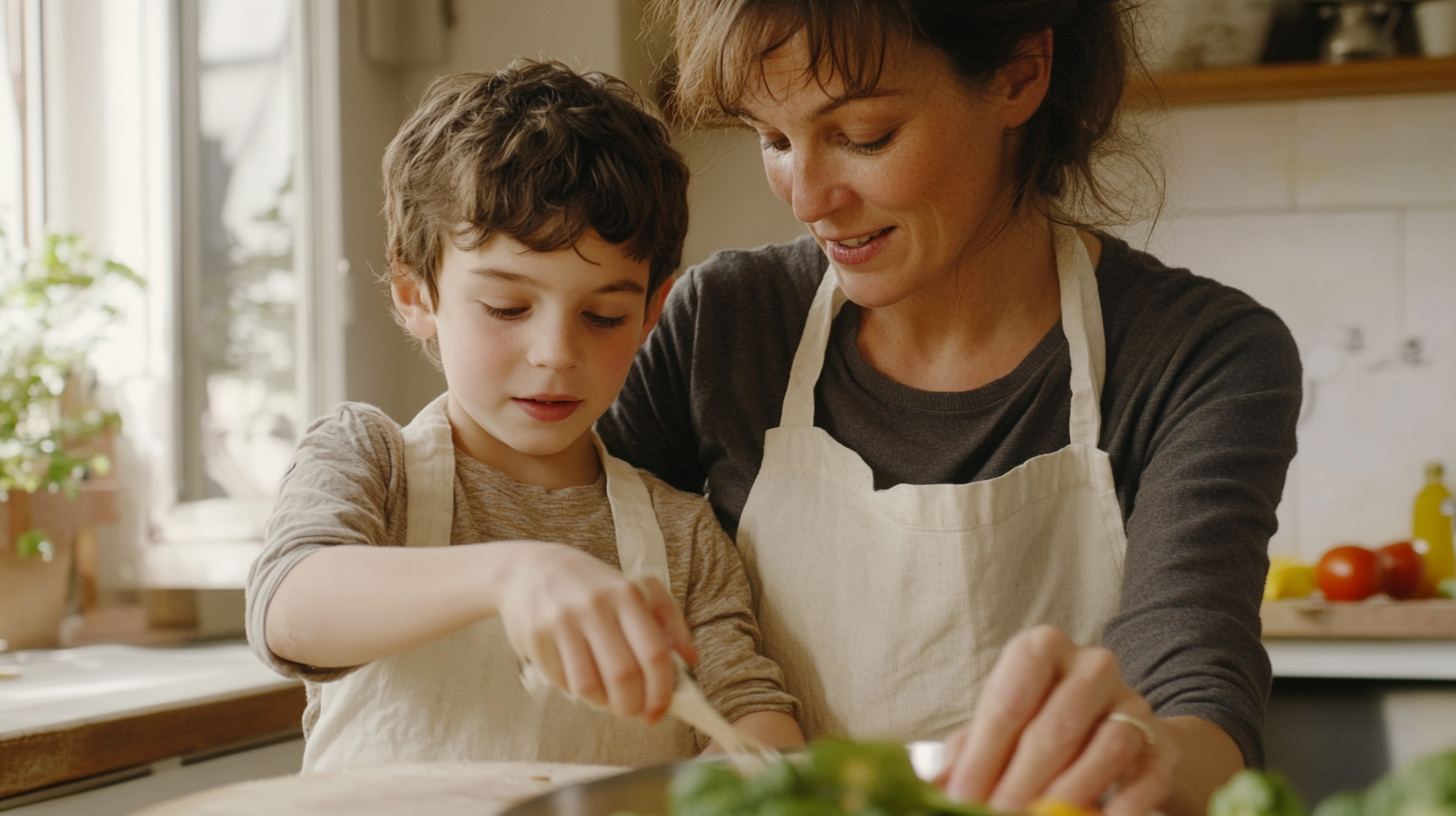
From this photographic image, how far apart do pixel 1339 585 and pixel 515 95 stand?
1602mm

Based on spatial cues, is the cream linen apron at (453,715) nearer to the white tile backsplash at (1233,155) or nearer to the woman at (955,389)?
the woman at (955,389)

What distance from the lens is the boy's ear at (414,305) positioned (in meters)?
1.07

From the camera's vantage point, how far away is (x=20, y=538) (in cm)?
162

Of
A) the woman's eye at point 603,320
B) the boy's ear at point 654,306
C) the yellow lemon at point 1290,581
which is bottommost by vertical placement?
the yellow lemon at point 1290,581

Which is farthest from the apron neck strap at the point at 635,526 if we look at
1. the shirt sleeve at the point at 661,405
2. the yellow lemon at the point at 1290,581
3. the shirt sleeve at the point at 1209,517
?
the yellow lemon at the point at 1290,581

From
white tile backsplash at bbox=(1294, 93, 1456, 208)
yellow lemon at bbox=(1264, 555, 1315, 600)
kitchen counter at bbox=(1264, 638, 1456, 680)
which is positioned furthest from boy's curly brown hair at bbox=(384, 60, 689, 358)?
white tile backsplash at bbox=(1294, 93, 1456, 208)

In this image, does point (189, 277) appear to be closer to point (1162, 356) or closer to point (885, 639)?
point (885, 639)

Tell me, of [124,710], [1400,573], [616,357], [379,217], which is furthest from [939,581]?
[379,217]

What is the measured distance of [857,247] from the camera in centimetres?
105

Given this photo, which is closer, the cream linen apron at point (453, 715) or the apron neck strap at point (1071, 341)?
the cream linen apron at point (453, 715)

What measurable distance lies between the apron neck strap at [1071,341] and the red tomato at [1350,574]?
116 centimetres

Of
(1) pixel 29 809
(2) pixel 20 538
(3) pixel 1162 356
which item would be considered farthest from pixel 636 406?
(2) pixel 20 538

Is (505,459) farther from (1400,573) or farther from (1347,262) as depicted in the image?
(1347,262)

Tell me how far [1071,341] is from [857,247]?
21 cm
